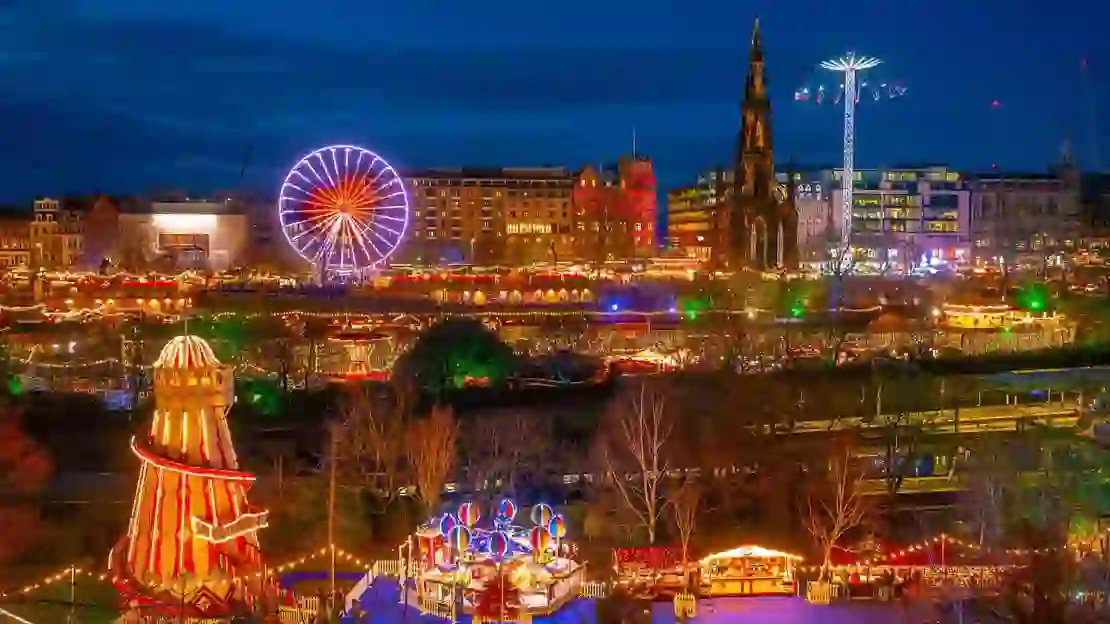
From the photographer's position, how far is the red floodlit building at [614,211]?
70062 mm

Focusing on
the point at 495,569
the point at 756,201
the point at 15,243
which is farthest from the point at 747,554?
the point at 15,243

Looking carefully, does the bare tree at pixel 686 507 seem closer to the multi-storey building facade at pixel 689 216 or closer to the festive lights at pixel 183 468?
the festive lights at pixel 183 468

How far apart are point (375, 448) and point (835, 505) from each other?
22.5 ft

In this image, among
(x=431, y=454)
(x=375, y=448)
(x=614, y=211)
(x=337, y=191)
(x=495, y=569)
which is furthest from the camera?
(x=614, y=211)

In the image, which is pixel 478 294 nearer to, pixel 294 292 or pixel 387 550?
pixel 294 292

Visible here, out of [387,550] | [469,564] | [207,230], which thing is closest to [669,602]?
[469,564]

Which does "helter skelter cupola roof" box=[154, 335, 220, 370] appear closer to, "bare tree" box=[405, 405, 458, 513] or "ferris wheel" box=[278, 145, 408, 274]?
"bare tree" box=[405, 405, 458, 513]

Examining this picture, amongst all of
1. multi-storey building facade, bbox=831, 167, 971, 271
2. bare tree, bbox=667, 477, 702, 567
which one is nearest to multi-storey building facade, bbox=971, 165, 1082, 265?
multi-storey building facade, bbox=831, 167, 971, 271

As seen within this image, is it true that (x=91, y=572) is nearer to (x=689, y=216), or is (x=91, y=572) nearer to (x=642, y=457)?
(x=642, y=457)

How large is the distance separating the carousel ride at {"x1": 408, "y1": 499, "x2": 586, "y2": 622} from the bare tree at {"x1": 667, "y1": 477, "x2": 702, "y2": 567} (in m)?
2.02

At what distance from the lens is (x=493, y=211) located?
235 feet

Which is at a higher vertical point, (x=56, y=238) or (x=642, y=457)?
(x=56, y=238)

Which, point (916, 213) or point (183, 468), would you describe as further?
point (916, 213)

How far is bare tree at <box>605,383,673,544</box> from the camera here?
54.4ft
